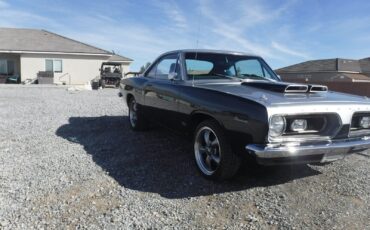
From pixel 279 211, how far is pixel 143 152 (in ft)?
7.81

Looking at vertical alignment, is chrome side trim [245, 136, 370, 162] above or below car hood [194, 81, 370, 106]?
below

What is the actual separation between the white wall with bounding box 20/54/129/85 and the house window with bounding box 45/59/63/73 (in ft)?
0.76

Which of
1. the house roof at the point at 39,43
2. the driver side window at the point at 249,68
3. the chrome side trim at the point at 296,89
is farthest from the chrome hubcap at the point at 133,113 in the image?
the house roof at the point at 39,43

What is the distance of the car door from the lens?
4.90 m

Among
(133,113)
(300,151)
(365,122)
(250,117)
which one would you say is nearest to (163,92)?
(133,113)

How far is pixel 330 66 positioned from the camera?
3881 centimetres

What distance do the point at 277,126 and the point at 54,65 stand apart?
26.8 metres

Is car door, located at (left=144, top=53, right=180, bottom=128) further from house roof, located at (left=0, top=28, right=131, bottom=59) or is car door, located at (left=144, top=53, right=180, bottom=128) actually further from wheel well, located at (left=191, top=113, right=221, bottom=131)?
house roof, located at (left=0, top=28, right=131, bottom=59)

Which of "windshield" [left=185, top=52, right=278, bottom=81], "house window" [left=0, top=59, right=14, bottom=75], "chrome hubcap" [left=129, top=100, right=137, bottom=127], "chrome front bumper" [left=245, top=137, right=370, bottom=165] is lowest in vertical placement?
"house window" [left=0, top=59, right=14, bottom=75]

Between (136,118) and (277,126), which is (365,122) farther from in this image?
(136,118)

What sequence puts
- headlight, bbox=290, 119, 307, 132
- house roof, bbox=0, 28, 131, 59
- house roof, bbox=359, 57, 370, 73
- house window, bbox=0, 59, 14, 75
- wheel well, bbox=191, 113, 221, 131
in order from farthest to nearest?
house roof, bbox=359, 57, 370, 73, house window, bbox=0, 59, 14, 75, house roof, bbox=0, 28, 131, 59, wheel well, bbox=191, 113, 221, 131, headlight, bbox=290, 119, 307, 132

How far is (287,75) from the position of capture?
42.5 meters

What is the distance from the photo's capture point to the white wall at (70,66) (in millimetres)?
26719

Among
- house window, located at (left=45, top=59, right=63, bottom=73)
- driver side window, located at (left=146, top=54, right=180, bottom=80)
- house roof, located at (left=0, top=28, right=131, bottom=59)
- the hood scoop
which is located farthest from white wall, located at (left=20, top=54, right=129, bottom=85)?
the hood scoop
